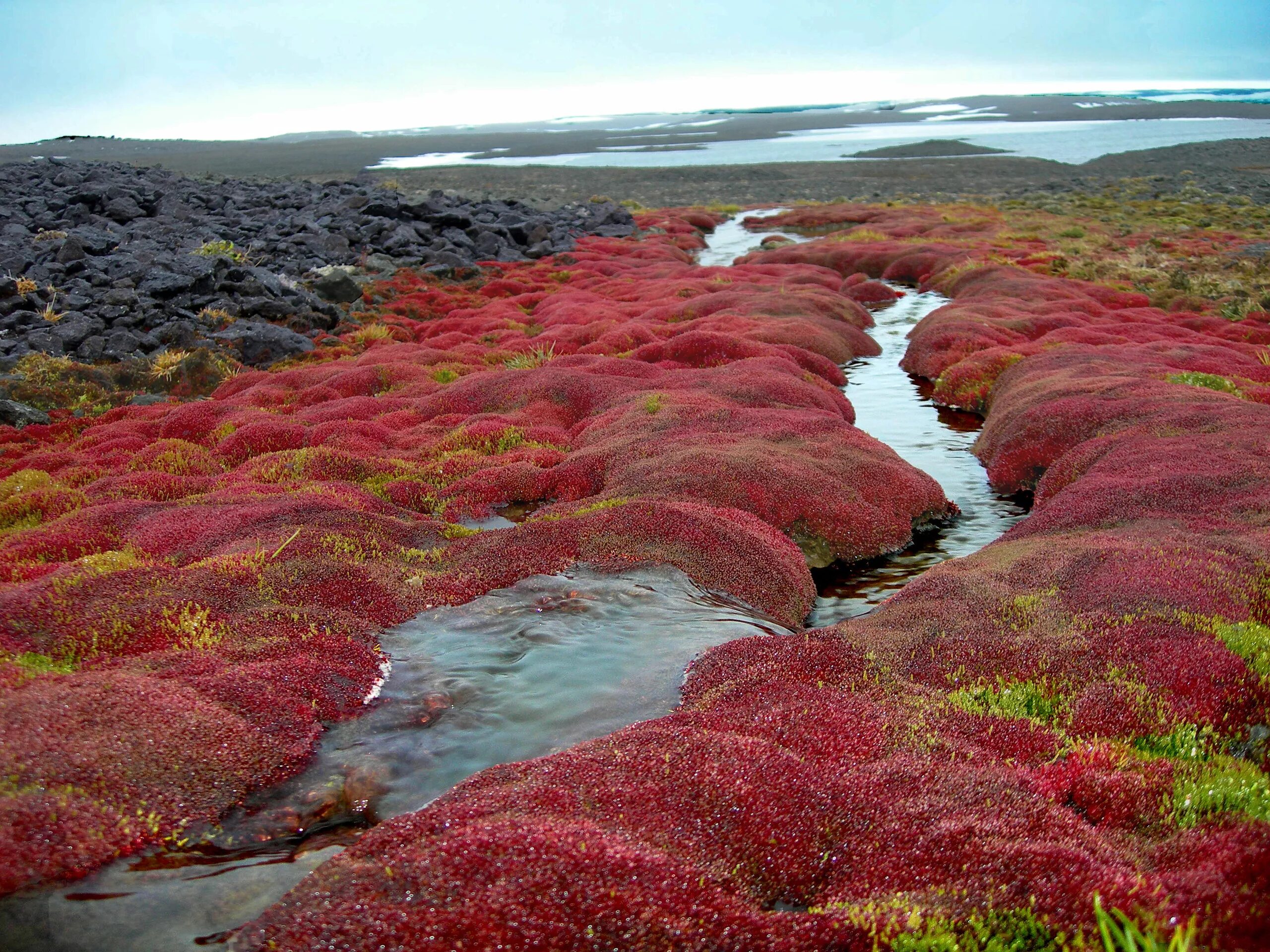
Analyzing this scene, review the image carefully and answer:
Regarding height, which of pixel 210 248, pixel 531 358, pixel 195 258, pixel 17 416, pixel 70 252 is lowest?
pixel 17 416

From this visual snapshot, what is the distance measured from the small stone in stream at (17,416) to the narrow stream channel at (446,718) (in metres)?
14.2

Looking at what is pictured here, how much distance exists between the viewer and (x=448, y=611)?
10.5 metres

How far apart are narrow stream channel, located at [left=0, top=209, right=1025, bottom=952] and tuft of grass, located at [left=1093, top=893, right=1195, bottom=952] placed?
4223 mm

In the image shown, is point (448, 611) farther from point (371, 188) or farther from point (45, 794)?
point (371, 188)

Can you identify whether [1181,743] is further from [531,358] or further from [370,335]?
[370,335]

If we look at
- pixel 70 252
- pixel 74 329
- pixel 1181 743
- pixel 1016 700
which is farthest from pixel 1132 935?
pixel 70 252

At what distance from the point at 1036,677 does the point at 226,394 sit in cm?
2192

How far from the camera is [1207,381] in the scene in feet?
64.3

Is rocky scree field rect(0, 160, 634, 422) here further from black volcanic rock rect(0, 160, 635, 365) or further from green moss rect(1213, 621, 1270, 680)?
green moss rect(1213, 621, 1270, 680)

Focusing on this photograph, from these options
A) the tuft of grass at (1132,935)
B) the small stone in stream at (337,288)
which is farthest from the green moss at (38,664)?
the small stone in stream at (337,288)

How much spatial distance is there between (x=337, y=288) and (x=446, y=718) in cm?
3041

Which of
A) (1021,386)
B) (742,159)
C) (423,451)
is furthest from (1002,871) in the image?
(742,159)

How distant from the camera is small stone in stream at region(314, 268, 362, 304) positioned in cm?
Result: 3516

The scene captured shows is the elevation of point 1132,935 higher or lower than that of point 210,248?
lower
